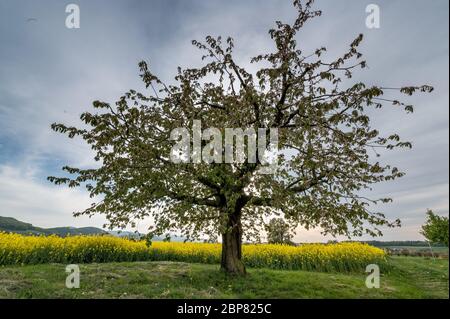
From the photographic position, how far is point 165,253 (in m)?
20.6

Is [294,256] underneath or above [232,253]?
underneath

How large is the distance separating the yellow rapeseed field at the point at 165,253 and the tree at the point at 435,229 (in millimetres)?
14770

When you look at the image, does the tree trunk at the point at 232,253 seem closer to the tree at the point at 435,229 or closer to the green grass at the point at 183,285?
the green grass at the point at 183,285

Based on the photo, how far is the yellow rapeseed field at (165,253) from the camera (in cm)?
1614

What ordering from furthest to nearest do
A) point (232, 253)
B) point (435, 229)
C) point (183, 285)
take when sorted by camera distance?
point (435, 229)
point (232, 253)
point (183, 285)

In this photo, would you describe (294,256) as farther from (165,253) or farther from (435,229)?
(435,229)

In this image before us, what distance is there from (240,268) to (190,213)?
3992mm

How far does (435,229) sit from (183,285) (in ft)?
103

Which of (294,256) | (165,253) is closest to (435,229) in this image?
(294,256)

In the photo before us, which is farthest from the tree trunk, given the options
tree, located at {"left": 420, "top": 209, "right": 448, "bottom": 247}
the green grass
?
tree, located at {"left": 420, "top": 209, "right": 448, "bottom": 247}

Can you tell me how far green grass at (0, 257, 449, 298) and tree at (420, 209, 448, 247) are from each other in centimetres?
1925
